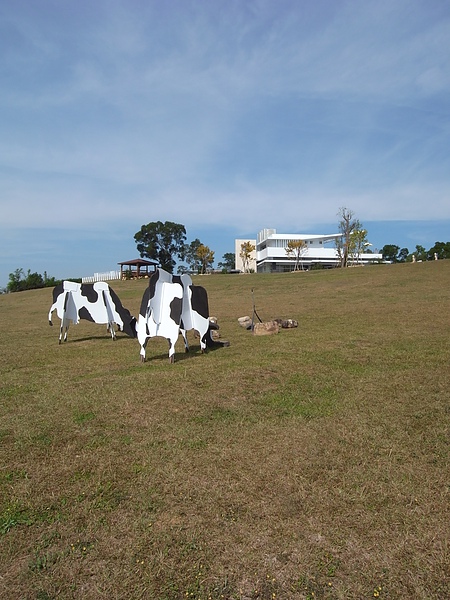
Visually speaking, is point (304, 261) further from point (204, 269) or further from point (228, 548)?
point (228, 548)

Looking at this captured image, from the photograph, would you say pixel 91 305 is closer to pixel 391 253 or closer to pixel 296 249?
pixel 296 249

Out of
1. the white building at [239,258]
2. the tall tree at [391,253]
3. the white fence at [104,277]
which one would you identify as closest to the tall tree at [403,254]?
the tall tree at [391,253]

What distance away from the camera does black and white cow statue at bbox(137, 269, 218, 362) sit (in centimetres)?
759

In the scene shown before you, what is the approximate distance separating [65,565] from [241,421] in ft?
7.85

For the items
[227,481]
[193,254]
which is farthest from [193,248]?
[227,481]

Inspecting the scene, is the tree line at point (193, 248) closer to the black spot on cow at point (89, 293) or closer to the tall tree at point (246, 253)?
the tall tree at point (246, 253)

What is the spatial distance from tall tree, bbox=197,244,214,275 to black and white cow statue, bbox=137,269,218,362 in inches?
2365

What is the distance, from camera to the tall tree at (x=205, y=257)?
223 feet

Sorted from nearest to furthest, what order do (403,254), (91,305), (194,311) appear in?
(194,311), (91,305), (403,254)

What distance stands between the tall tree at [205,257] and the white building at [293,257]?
458 inches

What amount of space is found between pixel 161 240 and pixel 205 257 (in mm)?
8080

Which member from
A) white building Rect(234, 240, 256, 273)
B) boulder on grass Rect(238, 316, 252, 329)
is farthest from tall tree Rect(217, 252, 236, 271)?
boulder on grass Rect(238, 316, 252, 329)

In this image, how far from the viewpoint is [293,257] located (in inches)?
2854

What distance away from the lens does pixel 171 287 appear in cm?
785
